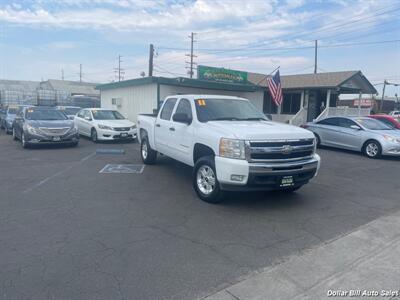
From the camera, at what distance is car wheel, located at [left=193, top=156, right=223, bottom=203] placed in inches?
221

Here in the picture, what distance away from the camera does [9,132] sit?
17719mm

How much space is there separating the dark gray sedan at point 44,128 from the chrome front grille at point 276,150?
9.12 meters

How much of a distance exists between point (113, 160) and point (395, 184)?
7738 millimetres

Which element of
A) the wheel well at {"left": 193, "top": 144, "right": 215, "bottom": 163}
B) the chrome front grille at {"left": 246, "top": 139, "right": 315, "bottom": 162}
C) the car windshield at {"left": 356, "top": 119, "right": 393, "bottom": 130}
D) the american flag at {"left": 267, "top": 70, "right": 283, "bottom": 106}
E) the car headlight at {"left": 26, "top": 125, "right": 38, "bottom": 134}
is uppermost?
the american flag at {"left": 267, "top": 70, "right": 283, "bottom": 106}

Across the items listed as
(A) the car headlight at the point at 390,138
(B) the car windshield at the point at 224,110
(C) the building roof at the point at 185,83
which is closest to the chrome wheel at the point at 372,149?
(A) the car headlight at the point at 390,138

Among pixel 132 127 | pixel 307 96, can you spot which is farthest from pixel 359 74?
pixel 132 127

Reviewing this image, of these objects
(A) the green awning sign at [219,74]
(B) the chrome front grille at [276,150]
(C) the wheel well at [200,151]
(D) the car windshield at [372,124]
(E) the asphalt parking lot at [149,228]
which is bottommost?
(E) the asphalt parking lot at [149,228]

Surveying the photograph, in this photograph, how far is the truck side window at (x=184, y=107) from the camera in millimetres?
6812

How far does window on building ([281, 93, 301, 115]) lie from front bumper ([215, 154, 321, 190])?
74.6 feet

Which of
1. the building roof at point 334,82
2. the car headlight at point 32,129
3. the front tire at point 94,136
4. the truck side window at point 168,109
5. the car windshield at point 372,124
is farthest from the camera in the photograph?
the building roof at point 334,82

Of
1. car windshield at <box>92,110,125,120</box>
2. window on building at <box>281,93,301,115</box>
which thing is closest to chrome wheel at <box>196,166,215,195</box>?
car windshield at <box>92,110,125,120</box>

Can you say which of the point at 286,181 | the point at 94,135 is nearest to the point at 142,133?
the point at 286,181

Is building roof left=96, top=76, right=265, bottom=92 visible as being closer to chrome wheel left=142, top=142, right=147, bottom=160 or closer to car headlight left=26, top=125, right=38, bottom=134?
car headlight left=26, top=125, right=38, bottom=134

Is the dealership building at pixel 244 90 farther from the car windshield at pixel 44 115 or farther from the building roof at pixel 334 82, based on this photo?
the car windshield at pixel 44 115
